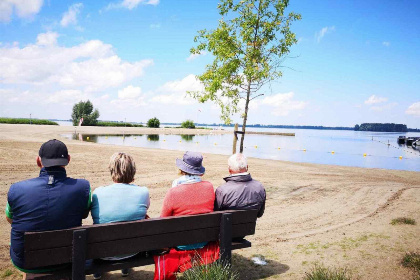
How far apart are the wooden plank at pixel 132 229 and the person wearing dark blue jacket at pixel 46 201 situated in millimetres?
222

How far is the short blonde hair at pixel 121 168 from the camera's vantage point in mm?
3297

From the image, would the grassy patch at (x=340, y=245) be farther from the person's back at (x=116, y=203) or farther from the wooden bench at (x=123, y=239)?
the person's back at (x=116, y=203)

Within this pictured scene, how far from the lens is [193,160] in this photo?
147 inches

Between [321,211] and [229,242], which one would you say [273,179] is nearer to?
[321,211]

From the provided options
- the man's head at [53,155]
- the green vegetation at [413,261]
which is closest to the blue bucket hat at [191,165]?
the man's head at [53,155]

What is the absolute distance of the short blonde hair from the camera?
10.8ft

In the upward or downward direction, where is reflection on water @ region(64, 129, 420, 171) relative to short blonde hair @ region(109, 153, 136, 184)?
downward

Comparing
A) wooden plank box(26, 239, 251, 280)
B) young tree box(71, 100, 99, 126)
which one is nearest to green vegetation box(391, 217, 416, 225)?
wooden plank box(26, 239, 251, 280)

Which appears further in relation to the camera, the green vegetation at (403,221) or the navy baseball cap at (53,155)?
the green vegetation at (403,221)

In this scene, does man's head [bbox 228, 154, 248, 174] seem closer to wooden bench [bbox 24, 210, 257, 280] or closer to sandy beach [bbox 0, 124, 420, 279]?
wooden bench [bbox 24, 210, 257, 280]

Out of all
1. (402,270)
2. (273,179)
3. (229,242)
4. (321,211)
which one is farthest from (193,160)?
(273,179)

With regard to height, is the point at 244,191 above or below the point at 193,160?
below

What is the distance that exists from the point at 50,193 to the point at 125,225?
809 mm

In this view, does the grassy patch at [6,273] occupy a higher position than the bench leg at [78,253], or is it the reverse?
the bench leg at [78,253]
